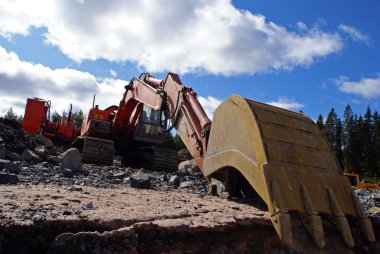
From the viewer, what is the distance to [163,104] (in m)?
6.75

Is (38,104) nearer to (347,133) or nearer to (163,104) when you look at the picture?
(163,104)

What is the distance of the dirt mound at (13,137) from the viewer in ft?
35.1

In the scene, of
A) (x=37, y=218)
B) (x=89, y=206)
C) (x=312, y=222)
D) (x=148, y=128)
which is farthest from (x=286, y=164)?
(x=148, y=128)

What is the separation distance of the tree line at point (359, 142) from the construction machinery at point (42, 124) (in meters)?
40.4

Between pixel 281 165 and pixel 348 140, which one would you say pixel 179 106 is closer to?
pixel 281 165

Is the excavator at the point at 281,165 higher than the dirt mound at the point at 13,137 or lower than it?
lower

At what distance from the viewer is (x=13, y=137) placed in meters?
11.5

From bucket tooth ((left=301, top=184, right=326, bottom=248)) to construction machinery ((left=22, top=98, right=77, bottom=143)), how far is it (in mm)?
12531

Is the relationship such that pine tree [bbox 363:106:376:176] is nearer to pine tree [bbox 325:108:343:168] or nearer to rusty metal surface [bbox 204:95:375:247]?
pine tree [bbox 325:108:343:168]

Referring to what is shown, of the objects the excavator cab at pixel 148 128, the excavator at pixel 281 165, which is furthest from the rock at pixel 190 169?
the excavator at pixel 281 165

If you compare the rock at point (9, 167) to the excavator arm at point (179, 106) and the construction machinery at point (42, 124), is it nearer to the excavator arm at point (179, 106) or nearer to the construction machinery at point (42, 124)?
the excavator arm at point (179, 106)

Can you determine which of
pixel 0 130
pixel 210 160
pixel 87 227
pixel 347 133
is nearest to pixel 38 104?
pixel 0 130

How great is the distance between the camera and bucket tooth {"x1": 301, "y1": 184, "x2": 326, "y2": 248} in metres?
2.51

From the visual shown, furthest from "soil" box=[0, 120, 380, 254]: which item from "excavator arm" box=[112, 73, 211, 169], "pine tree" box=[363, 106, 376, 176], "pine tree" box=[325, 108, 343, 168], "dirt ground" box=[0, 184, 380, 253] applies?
"pine tree" box=[325, 108, 343, 168]
